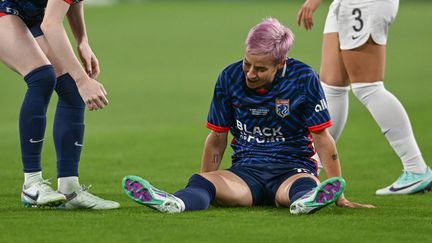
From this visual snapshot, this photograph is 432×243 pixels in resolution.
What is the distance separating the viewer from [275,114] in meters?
5.75

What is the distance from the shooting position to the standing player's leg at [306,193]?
5.03 meters

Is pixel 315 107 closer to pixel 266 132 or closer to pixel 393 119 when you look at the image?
pixel 266 132

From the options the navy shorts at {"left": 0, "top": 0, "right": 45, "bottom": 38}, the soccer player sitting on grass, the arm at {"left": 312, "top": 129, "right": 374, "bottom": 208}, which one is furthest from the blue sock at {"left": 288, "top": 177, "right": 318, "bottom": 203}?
the navy shorts at {"left": 0, "top": 0, "right": 45, "bottom": 38}

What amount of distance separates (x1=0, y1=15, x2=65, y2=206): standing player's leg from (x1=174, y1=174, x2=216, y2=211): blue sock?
66 centimetres

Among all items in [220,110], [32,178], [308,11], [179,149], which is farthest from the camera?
[179,149]

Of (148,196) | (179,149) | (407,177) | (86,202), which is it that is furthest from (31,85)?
(179,149)

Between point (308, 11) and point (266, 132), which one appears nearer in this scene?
point (266, 132)

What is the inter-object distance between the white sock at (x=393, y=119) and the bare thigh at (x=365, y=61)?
45 mm

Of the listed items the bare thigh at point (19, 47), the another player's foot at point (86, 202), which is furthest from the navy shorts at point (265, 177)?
the bare thigh at point (19, 47)

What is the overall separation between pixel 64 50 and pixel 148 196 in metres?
0.83

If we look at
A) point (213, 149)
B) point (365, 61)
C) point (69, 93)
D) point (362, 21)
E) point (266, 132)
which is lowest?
point (213, 149)

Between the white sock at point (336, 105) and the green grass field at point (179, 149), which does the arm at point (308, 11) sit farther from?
the green grass field at point (179, 149)

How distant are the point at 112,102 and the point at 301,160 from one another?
776cm

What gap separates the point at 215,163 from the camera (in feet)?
19.3
